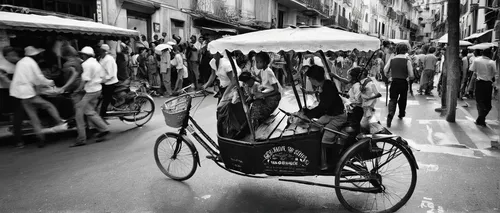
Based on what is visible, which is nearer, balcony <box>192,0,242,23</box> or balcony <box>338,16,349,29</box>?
balcony <box>192,0,242,23</box>

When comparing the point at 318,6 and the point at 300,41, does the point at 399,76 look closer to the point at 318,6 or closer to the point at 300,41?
the point at 300,41

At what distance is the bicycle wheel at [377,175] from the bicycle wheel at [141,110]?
5613mm

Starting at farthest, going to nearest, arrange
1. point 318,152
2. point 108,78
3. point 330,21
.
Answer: point 330,21, point 108,78, point 318,152

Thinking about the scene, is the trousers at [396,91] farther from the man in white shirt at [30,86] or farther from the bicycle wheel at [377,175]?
the man in white shirt at [30,86]

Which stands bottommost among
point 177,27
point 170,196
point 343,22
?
point 170,196

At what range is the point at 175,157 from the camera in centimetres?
496

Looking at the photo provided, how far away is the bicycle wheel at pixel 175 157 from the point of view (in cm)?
487

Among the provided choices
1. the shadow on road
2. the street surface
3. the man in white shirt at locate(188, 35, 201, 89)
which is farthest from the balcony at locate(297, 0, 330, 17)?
the shadow on road

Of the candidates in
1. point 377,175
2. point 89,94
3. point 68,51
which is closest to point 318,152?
point 377,175

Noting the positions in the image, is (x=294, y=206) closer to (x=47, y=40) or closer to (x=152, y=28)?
(x=47, y=40)

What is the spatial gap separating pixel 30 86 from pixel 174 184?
3.66 m

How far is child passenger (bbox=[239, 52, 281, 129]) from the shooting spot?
479cm

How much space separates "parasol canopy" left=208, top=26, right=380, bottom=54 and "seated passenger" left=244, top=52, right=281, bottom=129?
2.07 ft

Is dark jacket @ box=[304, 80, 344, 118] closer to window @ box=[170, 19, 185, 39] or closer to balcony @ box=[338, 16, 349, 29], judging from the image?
window @ box=[170, 19, 185, 39]
